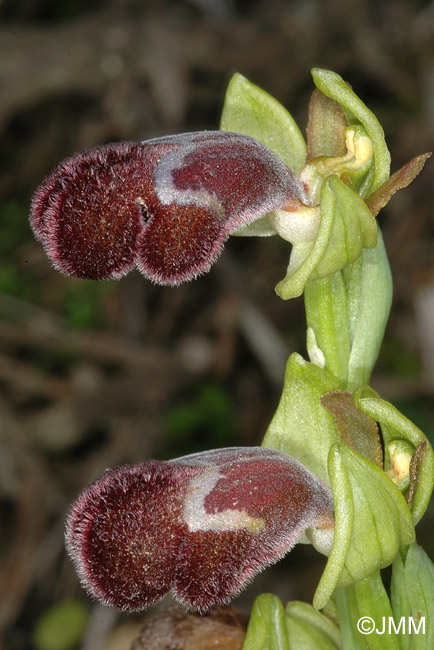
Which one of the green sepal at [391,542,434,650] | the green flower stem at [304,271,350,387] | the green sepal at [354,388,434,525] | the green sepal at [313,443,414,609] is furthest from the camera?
the green flower stem at [304,271,350,387]

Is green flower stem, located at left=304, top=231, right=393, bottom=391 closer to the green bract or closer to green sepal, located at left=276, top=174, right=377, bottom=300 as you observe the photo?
green sepal, located at left=276, top=174, right=377, bottom=300

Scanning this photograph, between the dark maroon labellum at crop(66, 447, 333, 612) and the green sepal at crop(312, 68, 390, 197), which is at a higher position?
the green sepal at crop(312, 68, 390, 197)

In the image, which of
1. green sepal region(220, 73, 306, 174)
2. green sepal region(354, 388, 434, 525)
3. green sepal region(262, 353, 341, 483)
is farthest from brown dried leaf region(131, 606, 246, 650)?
green sepal region(220, 73, 306, 174)

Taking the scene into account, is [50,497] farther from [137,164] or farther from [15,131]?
[137,164]

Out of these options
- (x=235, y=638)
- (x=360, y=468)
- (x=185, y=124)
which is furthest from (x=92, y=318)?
(x=360, y=468)

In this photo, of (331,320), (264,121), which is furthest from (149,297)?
(331,320)

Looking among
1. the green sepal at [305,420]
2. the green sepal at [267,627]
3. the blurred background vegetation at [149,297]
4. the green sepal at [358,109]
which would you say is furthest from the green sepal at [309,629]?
the blurred background vegetation at [149,297]

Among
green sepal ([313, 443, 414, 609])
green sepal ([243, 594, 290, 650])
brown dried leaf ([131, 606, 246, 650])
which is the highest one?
green sepal ([313, 443, 414, 609])
